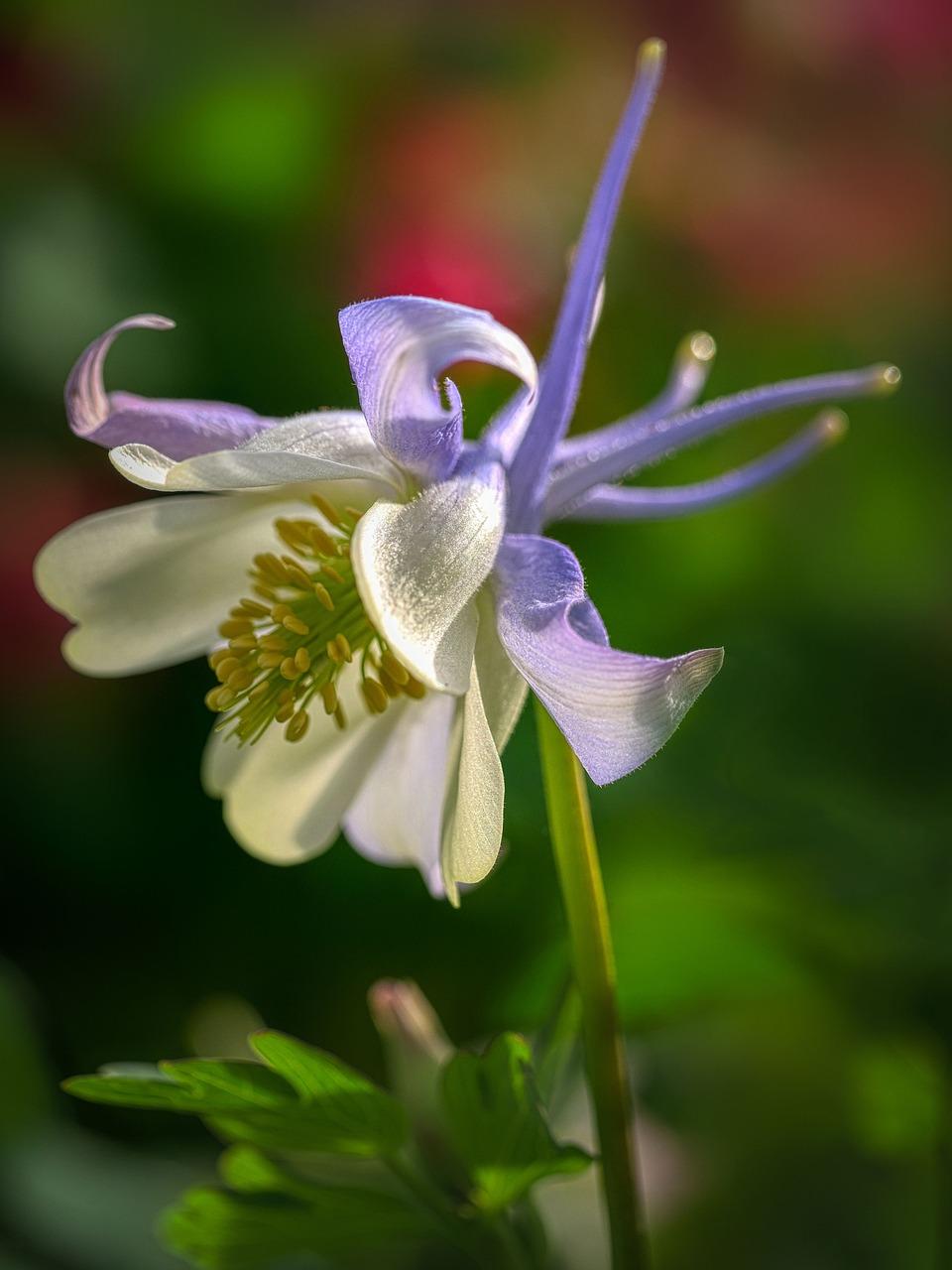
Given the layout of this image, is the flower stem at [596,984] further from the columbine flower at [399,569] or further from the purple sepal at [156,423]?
the purple sepal at [156,423]

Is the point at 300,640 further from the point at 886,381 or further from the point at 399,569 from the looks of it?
the point at 886,381

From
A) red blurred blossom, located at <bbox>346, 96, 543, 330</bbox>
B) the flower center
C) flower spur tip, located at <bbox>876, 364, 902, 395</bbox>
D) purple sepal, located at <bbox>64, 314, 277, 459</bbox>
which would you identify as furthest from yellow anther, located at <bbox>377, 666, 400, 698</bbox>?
red blurred blossom, located at <bbox>346, 96, 543, 330</bbox>

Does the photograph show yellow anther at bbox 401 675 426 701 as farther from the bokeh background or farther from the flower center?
the bokeh background

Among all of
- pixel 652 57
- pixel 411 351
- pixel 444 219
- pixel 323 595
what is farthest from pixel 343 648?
pixel 444 219

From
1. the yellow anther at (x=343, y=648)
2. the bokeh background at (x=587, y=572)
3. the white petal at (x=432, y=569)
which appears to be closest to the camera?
the white petal at (x=432, y=569)

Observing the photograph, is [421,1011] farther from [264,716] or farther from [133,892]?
[133,892]

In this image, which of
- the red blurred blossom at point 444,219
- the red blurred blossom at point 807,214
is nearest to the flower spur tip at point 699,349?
the red blurred blossom at point 444,219
